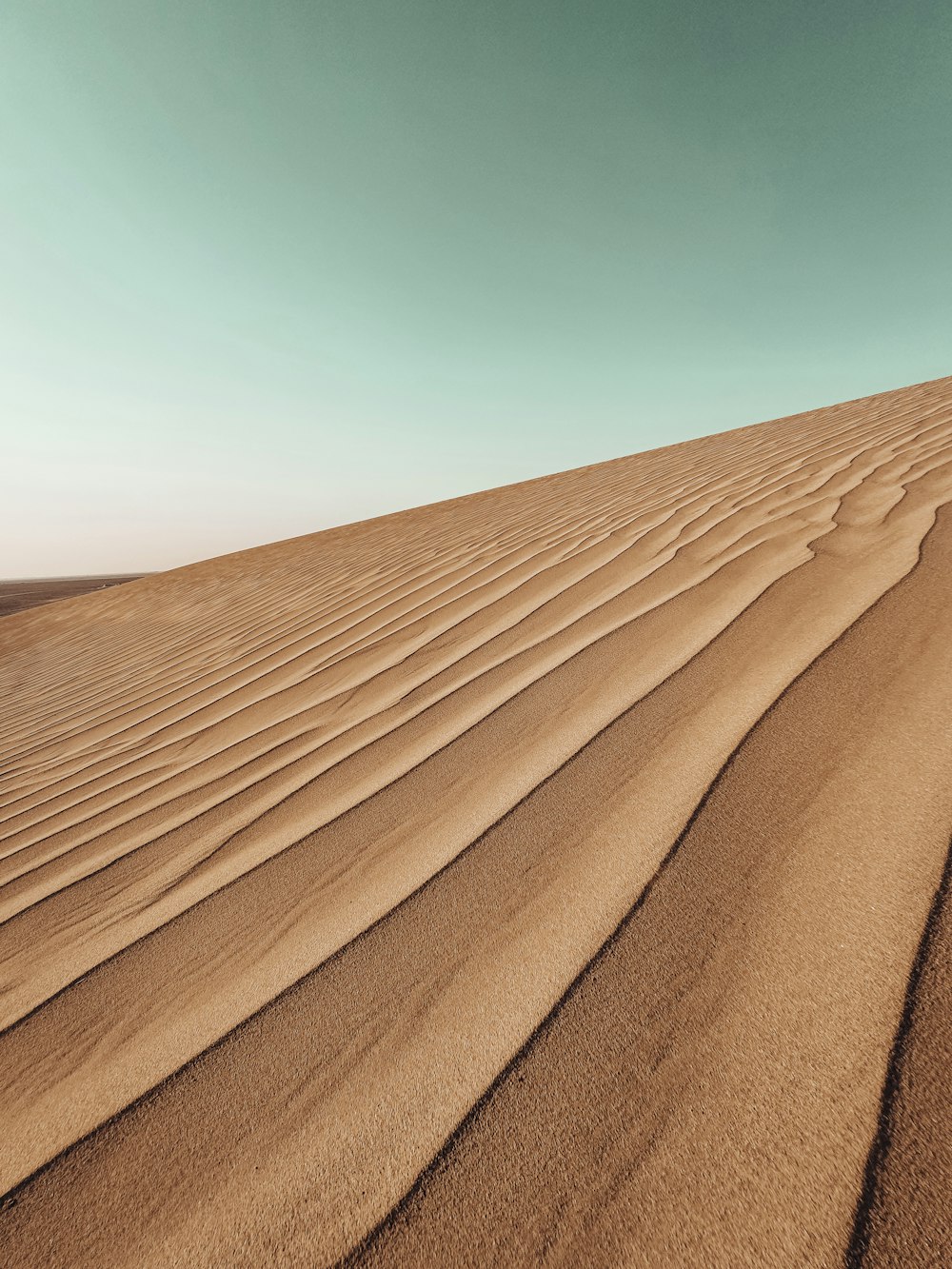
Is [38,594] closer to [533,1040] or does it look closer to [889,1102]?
[533,1040]

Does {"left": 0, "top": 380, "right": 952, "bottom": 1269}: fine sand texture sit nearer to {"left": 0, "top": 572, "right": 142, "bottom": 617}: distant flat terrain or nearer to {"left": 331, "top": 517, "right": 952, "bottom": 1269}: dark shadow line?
{"left": 331, "top": 517, "right": 952, "bottom": 1269}: dark shadow line

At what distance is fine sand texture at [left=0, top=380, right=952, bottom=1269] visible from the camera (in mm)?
532

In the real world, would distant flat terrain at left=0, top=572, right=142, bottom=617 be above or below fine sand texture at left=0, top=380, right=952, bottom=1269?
above

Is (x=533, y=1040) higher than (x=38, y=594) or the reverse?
the reverse

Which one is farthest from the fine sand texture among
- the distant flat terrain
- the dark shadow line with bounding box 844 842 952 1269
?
the distant flat terrain

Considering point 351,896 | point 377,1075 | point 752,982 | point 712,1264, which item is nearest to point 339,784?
point 351,896

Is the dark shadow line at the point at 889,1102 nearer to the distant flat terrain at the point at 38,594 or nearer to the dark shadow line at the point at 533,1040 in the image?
the dark shadow line at the point at 533,1040

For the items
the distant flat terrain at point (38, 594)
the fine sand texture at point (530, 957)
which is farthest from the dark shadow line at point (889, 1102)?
the distant flat terrain at point (38, 594)

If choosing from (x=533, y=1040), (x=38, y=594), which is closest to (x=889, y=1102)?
(x=533, y=1040)

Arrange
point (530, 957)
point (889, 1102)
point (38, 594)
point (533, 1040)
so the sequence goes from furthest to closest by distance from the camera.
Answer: point (38, 594), point (530, 957), point (533, 1040), point (889, 1102)

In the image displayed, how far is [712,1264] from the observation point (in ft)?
1.55

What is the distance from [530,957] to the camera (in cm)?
77

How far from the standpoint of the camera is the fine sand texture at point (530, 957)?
532mm

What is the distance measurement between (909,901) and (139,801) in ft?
5.22
